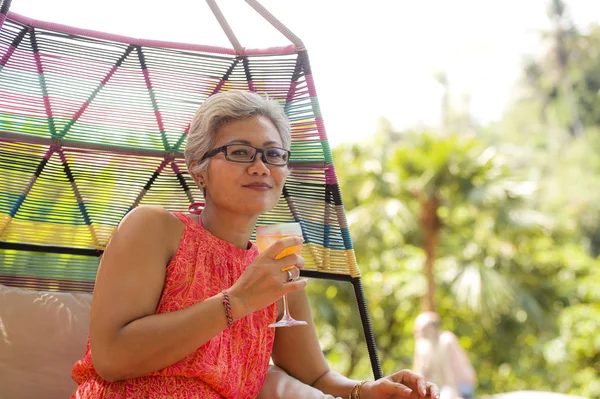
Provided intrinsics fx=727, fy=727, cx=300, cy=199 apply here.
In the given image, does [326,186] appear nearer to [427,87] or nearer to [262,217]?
[262,217]

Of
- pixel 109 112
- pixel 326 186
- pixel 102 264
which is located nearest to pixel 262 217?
pixel 326 186

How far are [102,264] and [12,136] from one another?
41.8 inches

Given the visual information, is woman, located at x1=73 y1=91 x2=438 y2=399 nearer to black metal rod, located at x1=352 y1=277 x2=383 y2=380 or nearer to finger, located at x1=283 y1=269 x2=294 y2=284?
finger, located at x1=283 y1=269 x2=294 y2=284

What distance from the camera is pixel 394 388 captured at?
1972 millimetres

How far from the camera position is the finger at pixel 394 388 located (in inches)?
76.6

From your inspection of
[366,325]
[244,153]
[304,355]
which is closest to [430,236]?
[366,325]

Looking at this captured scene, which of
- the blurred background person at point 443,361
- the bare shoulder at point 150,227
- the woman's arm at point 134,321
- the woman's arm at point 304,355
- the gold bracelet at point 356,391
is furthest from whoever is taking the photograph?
the blurred background person at point 443,361

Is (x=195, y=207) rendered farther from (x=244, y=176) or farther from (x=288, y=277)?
(x=288, y=277)

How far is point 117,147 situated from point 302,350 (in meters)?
1.05

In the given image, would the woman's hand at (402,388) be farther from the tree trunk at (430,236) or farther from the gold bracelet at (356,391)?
the tree trunk at (430,236)

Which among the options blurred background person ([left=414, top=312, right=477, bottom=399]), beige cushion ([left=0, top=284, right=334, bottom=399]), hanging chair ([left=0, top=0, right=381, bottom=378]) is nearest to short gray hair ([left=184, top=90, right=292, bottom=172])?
hanging chair ([left=0, top=0, right=381, bottom=378])

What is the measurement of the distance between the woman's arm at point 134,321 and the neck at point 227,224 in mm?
322

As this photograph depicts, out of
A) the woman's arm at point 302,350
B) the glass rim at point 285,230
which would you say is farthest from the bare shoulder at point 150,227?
the woman's arm at point 302,350

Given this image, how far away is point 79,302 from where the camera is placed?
2527 millimetres
